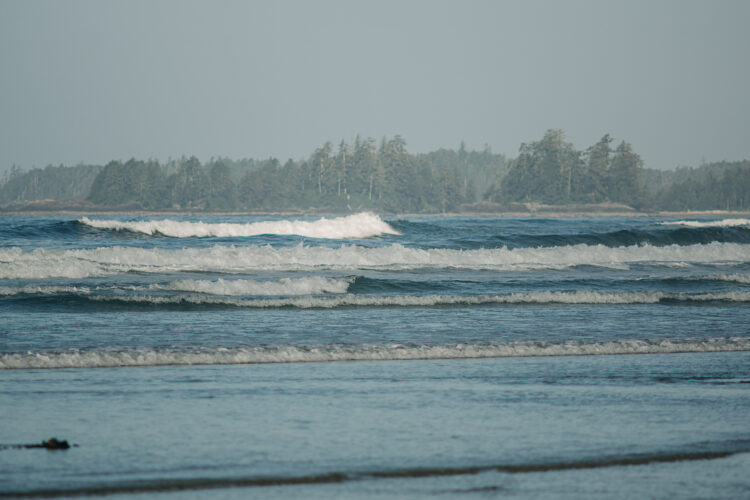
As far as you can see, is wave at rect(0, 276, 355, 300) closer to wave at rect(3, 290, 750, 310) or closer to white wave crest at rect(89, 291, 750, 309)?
wave at rect(3, 290, 750, 310)

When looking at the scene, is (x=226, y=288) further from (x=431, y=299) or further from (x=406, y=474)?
(x=406, y=474)

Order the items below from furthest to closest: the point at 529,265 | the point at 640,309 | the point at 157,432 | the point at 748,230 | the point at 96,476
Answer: the point at 748,230, the point at 529,265, the point at 640,309, the point at 157,432, the point at 96,476

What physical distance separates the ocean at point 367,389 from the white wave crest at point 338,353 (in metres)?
0.03

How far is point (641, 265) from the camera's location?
25109 mm

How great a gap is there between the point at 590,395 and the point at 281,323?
230 inches

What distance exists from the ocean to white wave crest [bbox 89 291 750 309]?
67 millimetres

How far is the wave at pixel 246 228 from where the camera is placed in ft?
129

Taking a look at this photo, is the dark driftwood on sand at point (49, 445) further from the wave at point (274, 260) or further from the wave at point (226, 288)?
the wave at point (274, 260)

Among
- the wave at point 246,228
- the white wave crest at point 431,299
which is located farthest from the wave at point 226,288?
the wave at point 246,228

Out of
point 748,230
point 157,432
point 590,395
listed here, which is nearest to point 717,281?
point 590,395

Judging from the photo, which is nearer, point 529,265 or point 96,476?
point 96,476

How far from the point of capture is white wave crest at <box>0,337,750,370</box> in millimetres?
8414

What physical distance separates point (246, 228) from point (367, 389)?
35545 millimetres

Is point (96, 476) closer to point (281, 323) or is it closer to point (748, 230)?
point (281, 323)
